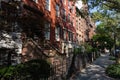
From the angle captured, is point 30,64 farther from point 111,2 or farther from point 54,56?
point 111,2

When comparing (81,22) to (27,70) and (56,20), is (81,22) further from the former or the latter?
(27,70)

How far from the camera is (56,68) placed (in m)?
15.1

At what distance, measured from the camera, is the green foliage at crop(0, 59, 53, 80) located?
923 centimetres

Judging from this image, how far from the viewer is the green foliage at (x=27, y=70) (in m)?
9.23

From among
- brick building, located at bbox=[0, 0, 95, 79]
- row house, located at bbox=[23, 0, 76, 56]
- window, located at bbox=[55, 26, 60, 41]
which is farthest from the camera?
window, located at bbox=[55, 26, 60, 41]

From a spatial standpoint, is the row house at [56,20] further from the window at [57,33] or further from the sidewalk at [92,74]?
the sidewalk at [92,74]

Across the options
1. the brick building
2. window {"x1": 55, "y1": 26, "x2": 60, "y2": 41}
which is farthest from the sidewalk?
window {"x1": 55, "y1": 26, "x2": 60, "y2": 41}

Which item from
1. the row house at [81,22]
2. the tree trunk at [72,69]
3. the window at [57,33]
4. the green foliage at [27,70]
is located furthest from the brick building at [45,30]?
the green foliage at [27,70]

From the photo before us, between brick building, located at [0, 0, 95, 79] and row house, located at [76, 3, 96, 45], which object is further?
row house, located at [76, 3, 96, 45]

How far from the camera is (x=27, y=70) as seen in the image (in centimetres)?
994

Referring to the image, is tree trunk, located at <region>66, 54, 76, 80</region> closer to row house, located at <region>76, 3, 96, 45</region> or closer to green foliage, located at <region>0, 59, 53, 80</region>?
row house, located at <region>76, 3, 96, 45</region>

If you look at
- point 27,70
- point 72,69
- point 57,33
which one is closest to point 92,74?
point 72,69

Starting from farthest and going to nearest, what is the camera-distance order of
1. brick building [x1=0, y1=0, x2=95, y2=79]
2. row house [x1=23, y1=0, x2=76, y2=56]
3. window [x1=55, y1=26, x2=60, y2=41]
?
window [x1=55, y1=26, x2=60, y2=41]
row house [x1=23, y1=0, x2=76, y2=56]
brick building [x1=0, y1=0, x2=95, y2=79]

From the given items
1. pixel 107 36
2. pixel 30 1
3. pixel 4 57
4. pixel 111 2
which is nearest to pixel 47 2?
pixel 30 1
